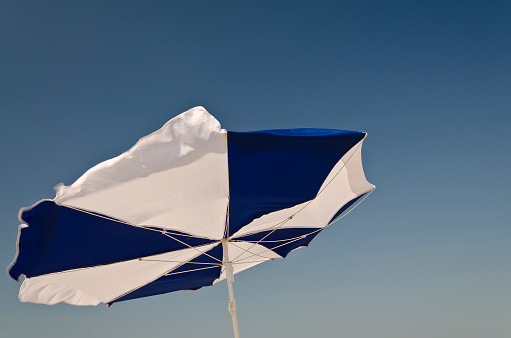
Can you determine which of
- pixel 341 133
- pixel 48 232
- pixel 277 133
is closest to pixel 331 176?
pixel 341 133

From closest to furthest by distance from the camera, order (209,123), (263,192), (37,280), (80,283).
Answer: (209,123) < (263,192) < (37,280) < (80,283)

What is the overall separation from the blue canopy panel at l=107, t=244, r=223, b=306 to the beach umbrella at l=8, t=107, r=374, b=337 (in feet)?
0.65

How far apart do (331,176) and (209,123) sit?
1.58 meters

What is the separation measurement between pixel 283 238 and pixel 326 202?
3.18 ft

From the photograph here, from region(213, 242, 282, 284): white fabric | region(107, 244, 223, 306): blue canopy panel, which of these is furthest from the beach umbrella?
region(213, 242, 282, 284): white fabric

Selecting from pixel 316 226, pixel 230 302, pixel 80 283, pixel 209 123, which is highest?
pixel 209 123

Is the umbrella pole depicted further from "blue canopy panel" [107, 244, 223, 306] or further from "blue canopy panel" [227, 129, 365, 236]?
"blue canopy panel" [227, 129, 365, 236]

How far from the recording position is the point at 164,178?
12.5 feet

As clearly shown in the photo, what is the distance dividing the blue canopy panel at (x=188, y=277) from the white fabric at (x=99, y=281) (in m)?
0.11

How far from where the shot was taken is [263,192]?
171 inches

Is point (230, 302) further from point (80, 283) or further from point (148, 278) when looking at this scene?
point (80, 283)

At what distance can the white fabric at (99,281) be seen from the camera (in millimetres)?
5027

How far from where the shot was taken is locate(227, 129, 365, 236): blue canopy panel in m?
3.86

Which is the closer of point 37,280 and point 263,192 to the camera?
point 263,192
